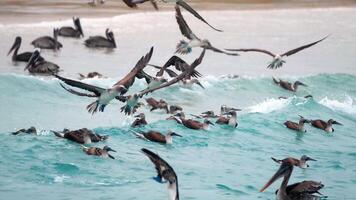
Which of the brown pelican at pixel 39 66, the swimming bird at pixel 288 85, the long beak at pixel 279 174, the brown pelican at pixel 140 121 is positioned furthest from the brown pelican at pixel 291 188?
the brown pelican at pixel 39 66

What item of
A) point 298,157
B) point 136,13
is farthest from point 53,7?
point 298,157

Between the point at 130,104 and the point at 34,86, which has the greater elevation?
the point at 130,104

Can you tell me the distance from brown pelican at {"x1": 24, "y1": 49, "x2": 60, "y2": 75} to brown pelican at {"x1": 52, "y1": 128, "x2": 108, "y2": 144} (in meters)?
4.77

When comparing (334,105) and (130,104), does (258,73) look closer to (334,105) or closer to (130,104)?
(334,105)

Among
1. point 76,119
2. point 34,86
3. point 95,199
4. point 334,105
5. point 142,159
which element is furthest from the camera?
point 334,105

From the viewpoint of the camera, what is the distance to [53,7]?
87.7 ft

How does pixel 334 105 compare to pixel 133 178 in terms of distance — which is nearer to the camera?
pixel 133 178

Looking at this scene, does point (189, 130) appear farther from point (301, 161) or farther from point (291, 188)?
point (291, 188)

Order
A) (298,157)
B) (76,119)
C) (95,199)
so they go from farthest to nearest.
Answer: (76,119)
(298,157)
(95,199)

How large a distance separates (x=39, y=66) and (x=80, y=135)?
5.55 meters

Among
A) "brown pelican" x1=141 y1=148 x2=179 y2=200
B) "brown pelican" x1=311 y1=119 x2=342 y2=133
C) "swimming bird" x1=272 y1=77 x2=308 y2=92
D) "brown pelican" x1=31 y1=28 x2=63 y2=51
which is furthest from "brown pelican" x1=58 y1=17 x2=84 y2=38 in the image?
"brown pelican" x1=141 y1=148 x2=179 y2=200

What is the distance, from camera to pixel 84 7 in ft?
90.1

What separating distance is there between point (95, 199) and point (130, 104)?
141 centimetres

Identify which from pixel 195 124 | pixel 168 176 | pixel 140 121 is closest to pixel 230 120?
pixel 195 124
